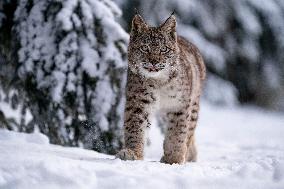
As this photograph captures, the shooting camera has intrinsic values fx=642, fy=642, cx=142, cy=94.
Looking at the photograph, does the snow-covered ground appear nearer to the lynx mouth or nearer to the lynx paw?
the lynx paw

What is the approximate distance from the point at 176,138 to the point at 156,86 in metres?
0.50

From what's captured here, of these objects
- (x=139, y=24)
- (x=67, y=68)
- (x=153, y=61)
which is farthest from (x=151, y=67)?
(x=67, y=68)

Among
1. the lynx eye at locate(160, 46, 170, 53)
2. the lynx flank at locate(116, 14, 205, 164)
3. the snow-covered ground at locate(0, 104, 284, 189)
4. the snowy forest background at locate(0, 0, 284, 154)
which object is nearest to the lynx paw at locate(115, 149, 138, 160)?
the lynx flank at locate(116, 14, 205, 164)

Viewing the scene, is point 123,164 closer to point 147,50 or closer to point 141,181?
point 141,181

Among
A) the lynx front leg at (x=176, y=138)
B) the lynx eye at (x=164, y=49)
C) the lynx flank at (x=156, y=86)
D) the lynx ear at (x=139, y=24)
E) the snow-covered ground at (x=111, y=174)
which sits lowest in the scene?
the snow-covered ground at (x=111, y=174)

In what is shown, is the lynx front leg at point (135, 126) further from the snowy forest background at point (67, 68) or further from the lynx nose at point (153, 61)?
the snowy forest background at point (67, 68)

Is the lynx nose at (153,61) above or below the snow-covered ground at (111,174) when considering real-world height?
above

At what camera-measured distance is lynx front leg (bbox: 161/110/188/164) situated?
5.17m

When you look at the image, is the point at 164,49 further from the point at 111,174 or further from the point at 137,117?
the point at 111,174

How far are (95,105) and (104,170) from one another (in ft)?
7.71

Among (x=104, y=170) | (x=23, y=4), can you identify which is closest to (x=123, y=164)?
(x=104, y=170)

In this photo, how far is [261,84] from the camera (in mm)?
11500

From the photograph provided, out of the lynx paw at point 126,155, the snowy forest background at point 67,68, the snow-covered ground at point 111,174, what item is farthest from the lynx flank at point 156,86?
the snowy forest background at point 67,68

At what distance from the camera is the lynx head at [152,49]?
489 cm
